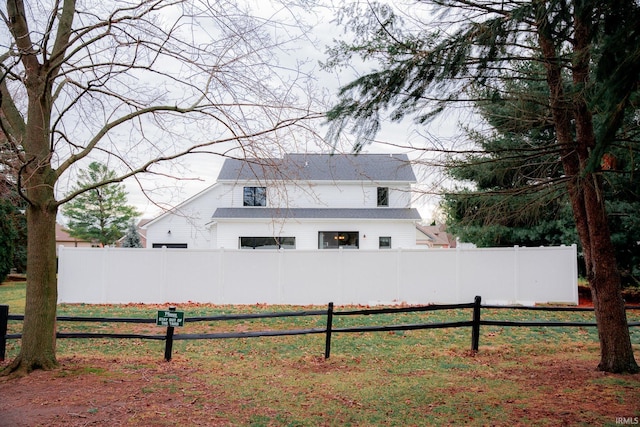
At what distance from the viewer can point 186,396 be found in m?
6.06

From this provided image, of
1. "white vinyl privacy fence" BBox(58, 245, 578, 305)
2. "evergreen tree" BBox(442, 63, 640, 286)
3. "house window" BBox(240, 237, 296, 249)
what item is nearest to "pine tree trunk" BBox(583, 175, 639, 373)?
"evergreen tree" BBox(442, 63, 640, 286)

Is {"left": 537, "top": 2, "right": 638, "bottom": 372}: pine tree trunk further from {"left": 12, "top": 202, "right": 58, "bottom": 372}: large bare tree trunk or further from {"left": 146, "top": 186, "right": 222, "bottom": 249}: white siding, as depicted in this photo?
{"left": 146, "top": 186, "right": 222, "bottom": 249}: white siding

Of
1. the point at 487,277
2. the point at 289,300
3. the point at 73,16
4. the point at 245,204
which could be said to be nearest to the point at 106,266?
the point at 289,300

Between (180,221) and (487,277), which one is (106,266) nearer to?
(180,221)

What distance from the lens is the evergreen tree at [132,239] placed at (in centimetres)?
3494

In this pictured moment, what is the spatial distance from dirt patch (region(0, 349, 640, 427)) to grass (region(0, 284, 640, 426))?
0.02 m

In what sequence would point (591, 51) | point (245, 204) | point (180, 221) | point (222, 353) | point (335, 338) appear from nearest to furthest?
point (591, 51)
point (222, 353)
point (335, 338)
point (245, 204)
point (180, 221)

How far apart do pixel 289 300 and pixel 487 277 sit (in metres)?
6.09

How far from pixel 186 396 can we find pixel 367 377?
8.15 feet

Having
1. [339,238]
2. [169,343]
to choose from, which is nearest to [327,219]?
[339,238]

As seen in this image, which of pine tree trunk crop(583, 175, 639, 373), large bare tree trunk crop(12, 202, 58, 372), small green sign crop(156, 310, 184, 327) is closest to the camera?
large bare tree trunk crop(12, 202, 58, 372)

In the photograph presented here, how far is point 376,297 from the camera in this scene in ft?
53.1

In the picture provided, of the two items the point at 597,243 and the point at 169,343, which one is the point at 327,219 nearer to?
the point at 169,343

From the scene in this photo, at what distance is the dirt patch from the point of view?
5176 mm
